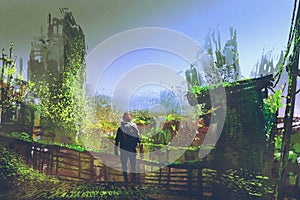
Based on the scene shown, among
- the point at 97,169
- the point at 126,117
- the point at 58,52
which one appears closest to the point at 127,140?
the point at 126,117

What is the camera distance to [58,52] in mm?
2645

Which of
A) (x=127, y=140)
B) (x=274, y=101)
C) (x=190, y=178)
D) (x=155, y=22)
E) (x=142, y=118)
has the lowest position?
(x=190, y=178)

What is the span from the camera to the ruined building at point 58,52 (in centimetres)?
261

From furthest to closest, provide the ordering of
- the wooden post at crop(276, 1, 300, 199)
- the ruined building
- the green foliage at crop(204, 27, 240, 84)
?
the ruined building, the green foliage at crop(204, 27, 240, 84), the wooden post at crop(276, 1, 300, 199)

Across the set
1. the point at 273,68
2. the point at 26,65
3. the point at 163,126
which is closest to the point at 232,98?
the point at 273,68

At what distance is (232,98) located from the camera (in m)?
2.41

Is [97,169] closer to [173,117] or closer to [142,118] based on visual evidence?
[142,118]

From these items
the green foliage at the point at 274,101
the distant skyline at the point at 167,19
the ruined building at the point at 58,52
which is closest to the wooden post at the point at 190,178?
the green foliage at the point at 274,101

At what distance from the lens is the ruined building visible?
2613mm

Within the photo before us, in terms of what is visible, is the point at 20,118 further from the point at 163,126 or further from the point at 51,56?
the point at 163,126

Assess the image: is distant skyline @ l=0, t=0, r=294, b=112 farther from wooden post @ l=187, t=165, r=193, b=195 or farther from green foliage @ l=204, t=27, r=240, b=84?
wooden post @ l=187, t=165, r=193, b=195

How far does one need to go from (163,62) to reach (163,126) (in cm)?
45

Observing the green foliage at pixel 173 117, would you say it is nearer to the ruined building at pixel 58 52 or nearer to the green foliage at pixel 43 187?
the green foliage at pixel 43 187

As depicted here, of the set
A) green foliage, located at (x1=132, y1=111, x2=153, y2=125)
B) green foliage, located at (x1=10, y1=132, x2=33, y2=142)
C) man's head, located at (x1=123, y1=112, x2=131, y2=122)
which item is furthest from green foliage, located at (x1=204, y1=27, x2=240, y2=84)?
green foliage, located at (x1=10, y1=132, x2=33, y2=142)
